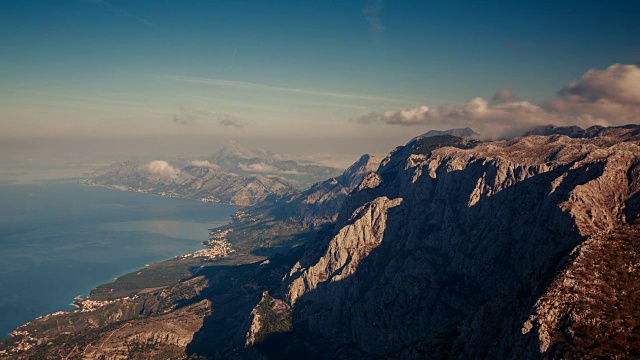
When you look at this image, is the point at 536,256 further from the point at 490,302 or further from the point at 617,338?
the point at 617,338

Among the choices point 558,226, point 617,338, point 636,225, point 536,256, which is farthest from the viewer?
point 536,256

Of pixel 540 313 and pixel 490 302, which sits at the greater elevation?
pixel 540 313

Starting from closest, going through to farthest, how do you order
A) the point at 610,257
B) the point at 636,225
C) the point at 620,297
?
1. the point at 620,297
2. the point at 610,257
3. the point at 636,225

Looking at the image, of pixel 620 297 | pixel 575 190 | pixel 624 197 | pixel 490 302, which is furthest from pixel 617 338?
→ pixel 624 197

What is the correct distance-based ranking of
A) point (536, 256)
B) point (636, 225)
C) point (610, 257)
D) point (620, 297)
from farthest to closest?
point (536, 256)
point (636, 225)
point (610, 257)
point (620, 297)

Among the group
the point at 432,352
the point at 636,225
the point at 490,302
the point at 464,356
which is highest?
the point at 636,225

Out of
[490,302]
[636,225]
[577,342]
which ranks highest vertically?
[636,225]

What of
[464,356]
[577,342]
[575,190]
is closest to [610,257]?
[577,342]

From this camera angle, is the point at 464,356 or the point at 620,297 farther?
the point at 464,356

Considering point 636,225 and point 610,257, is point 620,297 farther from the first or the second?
point 636,225
